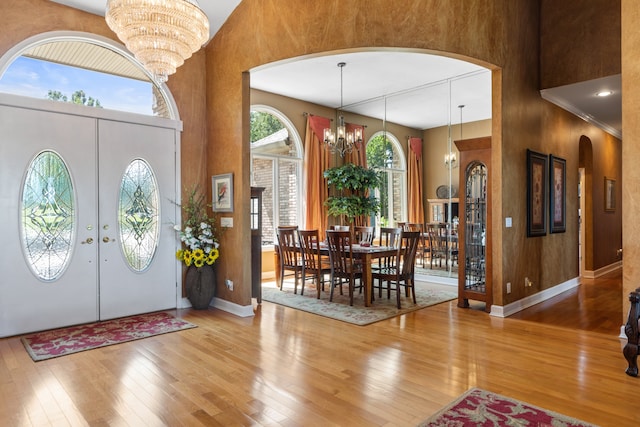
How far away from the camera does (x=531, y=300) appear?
545 centimetres

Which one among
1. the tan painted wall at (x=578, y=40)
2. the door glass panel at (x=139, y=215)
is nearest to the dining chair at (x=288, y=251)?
the door glass panel at (x=139, y=215)

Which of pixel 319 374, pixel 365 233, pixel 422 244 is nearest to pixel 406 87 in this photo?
pixel 365 233

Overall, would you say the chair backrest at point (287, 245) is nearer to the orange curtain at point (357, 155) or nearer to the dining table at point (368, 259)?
the dining table at point (368, 259)

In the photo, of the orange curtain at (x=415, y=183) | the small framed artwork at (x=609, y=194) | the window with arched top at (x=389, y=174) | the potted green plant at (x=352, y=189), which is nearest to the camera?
the potted green plant at (x=352, y=189)

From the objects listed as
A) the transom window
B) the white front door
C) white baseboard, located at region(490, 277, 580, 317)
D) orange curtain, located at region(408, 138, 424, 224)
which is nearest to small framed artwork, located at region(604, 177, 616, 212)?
white baseboard, located at region(490, 277, 580, 317)

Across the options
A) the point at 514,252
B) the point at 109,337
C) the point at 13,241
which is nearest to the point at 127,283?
the point at 109,337

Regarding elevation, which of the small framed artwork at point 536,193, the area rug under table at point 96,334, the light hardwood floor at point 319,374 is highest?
the small framed artwork at point 536,193

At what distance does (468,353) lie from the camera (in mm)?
3574

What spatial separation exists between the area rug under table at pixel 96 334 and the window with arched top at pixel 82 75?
251cm

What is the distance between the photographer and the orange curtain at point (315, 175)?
7871mm

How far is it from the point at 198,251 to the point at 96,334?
1.46 meters

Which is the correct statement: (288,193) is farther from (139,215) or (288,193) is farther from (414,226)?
(139,215)

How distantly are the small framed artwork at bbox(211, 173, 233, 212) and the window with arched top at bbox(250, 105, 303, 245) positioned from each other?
2.18m

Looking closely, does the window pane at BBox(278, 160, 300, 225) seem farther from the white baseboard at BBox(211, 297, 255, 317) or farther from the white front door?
the white front door
